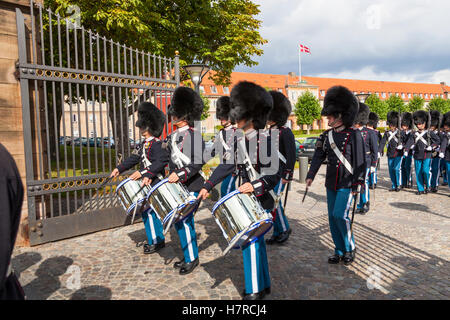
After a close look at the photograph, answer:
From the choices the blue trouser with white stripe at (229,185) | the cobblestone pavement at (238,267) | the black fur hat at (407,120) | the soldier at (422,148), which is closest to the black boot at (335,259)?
the cobblestone pavement at (238,267)

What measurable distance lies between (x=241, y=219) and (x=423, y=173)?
27.3 ft

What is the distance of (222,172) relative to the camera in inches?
142

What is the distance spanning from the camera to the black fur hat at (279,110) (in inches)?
215

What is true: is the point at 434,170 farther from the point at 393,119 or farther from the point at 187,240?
the point at 187,240

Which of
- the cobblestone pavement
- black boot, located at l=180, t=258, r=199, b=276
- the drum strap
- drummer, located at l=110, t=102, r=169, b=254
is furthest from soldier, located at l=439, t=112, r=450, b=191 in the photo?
black boot, located at l=180, t=258, r=199, b=276

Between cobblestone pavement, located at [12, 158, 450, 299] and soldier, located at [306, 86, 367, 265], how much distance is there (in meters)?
0.35

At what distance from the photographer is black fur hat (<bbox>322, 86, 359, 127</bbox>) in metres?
4.58

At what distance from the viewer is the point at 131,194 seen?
4.64 meters

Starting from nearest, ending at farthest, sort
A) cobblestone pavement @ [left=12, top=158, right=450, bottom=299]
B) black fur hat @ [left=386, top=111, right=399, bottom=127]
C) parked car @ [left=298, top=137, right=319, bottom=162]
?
1. cobblestone pavement @ [left=12, top=158, right=450, bottom=299]
2. black fur hat @ [left=386, top=111, right=399, bottom=127]
3. parked car @ [left=298, top=137, right=319, bottom=162]

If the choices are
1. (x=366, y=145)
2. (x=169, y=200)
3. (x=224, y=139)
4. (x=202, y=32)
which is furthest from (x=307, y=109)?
(x=169, y=200)

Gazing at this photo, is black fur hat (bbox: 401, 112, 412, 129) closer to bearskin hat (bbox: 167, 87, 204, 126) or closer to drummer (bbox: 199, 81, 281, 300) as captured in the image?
bearskin hat (bbox: 167, 87, 204, 126)

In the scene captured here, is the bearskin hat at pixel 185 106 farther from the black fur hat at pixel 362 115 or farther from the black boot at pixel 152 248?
the black fur hat at pixel 362 115
